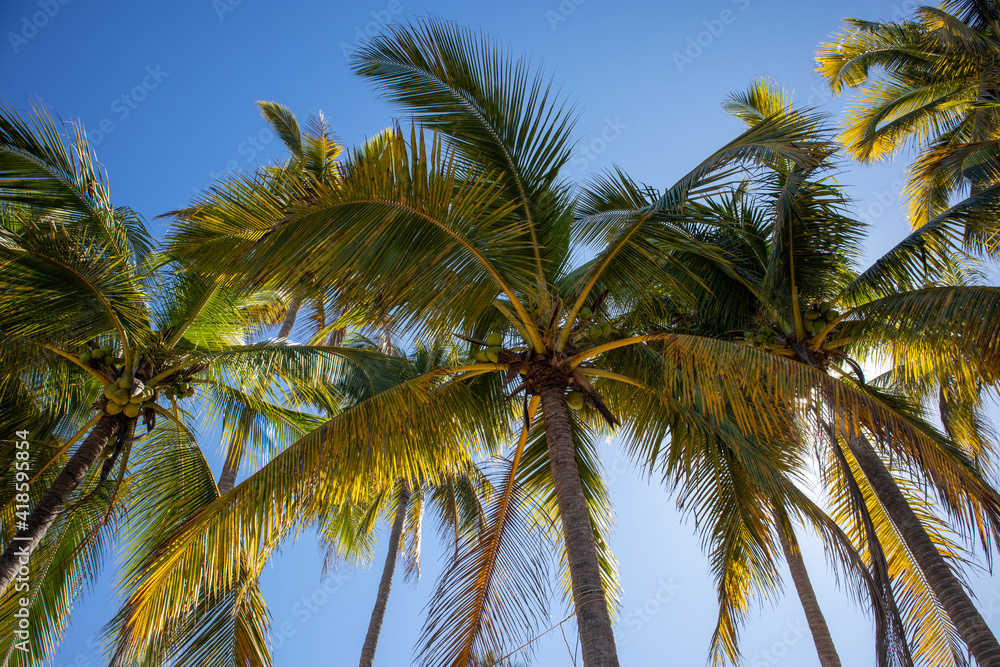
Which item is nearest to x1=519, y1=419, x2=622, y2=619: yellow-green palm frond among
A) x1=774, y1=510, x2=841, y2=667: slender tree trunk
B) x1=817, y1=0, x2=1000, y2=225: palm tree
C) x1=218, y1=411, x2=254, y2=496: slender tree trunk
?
x1=774, y1=510, x2=841, y2=667: slender tree trunk

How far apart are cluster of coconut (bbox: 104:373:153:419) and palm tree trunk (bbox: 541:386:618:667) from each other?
4726 millimetres

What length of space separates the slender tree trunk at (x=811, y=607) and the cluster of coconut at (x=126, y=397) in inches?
303

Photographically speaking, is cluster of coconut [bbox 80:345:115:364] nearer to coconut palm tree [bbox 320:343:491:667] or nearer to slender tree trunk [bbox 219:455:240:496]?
slender tree trunk [bbox 219:455:240:496]

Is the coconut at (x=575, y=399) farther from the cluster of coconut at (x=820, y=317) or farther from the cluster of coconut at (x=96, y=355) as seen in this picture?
the cluster of coconut at (x=96, y=355)

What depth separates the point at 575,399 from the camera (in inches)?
264

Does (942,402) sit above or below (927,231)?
below

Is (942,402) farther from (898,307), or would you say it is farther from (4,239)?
(4,239)

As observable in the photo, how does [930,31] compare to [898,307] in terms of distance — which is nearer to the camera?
[898,307]

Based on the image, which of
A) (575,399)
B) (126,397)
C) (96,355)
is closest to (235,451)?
(126,397)

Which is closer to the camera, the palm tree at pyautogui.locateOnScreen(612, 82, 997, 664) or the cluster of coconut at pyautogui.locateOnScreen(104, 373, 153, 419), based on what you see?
the palm tree at pyautogui.locateOnScreen(612, 82, 997, 664)

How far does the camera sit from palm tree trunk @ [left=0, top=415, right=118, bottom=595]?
20.6ft

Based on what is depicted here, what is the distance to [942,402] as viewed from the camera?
9.56 metres

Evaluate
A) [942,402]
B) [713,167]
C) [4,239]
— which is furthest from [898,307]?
[4,239]

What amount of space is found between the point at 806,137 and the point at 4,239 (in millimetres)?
8504
